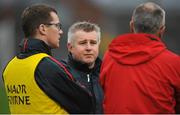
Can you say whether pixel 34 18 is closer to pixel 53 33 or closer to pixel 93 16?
pixel 53 33

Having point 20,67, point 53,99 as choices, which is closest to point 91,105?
point 53,99

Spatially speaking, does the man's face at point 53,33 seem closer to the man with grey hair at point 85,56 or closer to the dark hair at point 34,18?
the dark hair at point 34,18

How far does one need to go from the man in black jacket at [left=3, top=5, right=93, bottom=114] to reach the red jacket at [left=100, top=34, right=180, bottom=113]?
0.81ft

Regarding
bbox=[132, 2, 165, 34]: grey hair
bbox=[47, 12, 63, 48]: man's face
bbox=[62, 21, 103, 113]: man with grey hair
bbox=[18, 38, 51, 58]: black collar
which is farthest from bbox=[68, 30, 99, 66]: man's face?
bbox=[132, 2, 165, 34]: grey hair

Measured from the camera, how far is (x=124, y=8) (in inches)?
736

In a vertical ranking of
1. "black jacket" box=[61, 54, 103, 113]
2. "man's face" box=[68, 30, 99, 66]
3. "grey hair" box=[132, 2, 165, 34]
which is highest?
"grey hair" box=[132, 2, 165, 34]

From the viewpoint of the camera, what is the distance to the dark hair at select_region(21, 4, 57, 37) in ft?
17.5

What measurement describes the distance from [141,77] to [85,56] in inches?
30.6

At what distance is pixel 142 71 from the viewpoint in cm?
493

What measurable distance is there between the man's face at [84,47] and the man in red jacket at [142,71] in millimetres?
438

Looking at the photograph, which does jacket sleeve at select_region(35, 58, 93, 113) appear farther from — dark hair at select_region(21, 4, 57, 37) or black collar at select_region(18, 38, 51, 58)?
dark hair at select_region(21, 4, 57, 37)

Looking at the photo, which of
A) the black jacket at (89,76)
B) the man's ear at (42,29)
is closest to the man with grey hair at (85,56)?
the black jacket at (89,76)

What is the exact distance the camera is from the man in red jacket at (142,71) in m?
4.85

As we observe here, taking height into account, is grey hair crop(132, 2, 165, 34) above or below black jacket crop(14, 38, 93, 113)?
above
